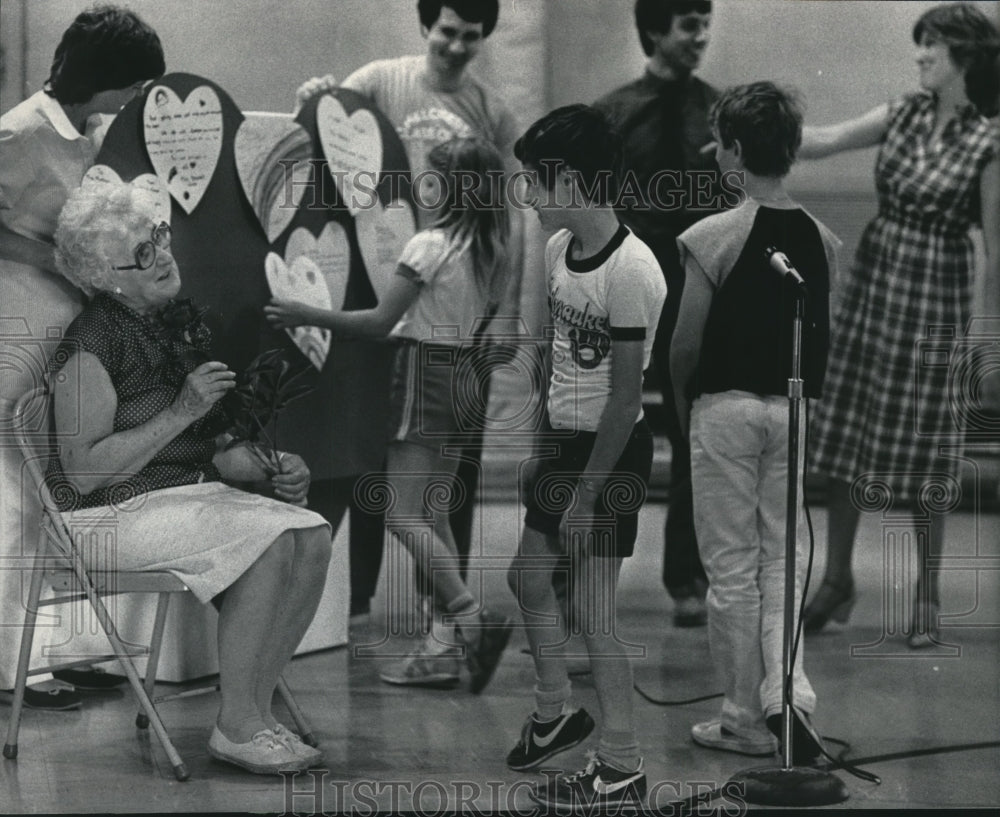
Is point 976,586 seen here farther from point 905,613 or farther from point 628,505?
point 628,505

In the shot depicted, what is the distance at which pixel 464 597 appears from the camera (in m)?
4.25

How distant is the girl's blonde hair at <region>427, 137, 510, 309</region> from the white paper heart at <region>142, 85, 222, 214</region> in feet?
1.89

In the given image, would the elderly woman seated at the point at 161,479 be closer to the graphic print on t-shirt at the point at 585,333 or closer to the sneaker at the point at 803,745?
the graphic print on t-shirt at the point at 585,333

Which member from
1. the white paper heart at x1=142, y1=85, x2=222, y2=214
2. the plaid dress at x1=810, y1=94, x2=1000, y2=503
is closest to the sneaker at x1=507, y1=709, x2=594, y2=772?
the white paper heart at x1=142, y1=85, x2=222, y2=214

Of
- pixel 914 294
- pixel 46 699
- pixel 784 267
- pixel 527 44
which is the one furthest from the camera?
pixel 914 294

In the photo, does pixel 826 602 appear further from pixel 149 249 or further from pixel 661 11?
pixel 149 249

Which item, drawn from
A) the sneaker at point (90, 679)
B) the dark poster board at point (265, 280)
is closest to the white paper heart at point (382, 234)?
the dark poster board at point (265, 280)

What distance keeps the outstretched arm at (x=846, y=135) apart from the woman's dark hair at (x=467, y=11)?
966 millimetres

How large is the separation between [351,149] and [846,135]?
139cm

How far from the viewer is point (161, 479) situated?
3.60 meters

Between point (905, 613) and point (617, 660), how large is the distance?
177 centimetres

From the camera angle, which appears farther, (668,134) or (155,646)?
(668,134)

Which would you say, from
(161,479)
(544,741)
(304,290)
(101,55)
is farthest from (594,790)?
(101,55)

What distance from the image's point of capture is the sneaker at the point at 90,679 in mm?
4199
